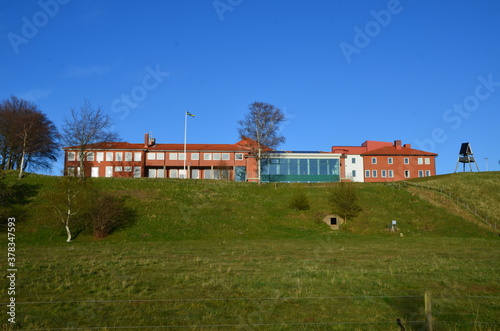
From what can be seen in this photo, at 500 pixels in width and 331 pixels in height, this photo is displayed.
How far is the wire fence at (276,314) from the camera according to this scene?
9.88 m

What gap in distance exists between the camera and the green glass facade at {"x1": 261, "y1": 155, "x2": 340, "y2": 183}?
219 ft

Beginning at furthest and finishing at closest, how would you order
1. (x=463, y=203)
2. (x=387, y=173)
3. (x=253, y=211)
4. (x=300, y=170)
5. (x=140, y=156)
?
(x=387, y=173), (x=140, y=156), (x=300, y=170), (x=463, y=203), (x=253, y=211)

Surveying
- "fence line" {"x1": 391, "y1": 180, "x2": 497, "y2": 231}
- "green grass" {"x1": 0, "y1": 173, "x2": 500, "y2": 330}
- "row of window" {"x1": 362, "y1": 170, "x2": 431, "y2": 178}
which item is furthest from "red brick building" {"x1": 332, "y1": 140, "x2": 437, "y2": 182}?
"green grass" {"x1": 0, "y1": 173, "x2": 500, "y2": 330}

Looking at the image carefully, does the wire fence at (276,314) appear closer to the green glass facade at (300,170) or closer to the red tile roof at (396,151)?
the green glass facade at (300,170)

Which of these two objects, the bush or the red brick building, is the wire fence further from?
the red brick building

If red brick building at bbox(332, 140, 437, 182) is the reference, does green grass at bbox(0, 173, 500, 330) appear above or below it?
below

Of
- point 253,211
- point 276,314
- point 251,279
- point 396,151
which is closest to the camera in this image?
point 276,314

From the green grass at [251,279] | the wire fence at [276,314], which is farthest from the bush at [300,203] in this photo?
the wire fence at [276,314]

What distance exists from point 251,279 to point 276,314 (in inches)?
176

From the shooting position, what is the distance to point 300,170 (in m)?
67.1

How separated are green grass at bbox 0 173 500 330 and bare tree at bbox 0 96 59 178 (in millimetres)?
19681

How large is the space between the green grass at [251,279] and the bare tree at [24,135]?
64.6 ft

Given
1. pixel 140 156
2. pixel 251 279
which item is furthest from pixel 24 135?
pixel 251 279

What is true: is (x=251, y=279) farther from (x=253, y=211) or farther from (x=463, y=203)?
(x=463, y=203)
